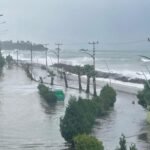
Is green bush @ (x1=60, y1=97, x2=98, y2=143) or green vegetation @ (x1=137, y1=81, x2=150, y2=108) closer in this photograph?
green bush @ (x1=60, y1=97, x2=98, y2=143)

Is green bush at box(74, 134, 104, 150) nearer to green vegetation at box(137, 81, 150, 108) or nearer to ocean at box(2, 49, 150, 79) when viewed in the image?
green vegetation at box(137, 81, 150, 108)

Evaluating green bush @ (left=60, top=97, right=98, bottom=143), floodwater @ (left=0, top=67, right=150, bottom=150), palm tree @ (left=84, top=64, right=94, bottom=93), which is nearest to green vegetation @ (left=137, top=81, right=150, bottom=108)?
floodwater @ (left=0, top=67, right=150, bottom=150)

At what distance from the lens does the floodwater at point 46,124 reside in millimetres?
22500

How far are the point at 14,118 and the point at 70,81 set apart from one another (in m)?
27.4

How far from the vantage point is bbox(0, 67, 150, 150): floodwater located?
2250cm

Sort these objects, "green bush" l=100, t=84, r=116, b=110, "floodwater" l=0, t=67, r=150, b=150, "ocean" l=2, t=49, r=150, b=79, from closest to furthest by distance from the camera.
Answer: "floodwater" l=0, t=67, r=150, b=150
"green bush" l=100, t=84, r=116, b=110
"ocean" l=2, t=49, r=150, b=79

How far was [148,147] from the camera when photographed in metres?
21.8

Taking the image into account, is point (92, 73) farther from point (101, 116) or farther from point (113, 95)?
point (101, 116)

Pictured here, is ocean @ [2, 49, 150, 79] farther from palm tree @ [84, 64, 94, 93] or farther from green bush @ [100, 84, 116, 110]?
green bush @ [100, 84, 116, 110]

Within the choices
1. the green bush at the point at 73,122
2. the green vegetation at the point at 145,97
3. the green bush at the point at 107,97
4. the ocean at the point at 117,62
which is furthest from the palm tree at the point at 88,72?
the green bush at the point at 73,122

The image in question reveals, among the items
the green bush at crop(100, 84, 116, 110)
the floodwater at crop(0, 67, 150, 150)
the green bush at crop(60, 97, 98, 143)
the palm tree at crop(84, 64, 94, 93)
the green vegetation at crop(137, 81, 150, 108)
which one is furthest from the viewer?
the palm tree at crop(84, 64, 94, 93)

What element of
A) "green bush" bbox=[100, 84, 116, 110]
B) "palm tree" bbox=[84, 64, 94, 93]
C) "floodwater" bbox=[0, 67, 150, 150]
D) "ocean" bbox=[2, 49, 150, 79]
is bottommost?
"ocean" bbox=[2, 49, 150, 79]

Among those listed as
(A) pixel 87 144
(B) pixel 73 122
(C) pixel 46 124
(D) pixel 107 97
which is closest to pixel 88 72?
(D) pixel 107 97

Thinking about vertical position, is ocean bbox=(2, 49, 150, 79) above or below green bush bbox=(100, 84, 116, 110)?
below
